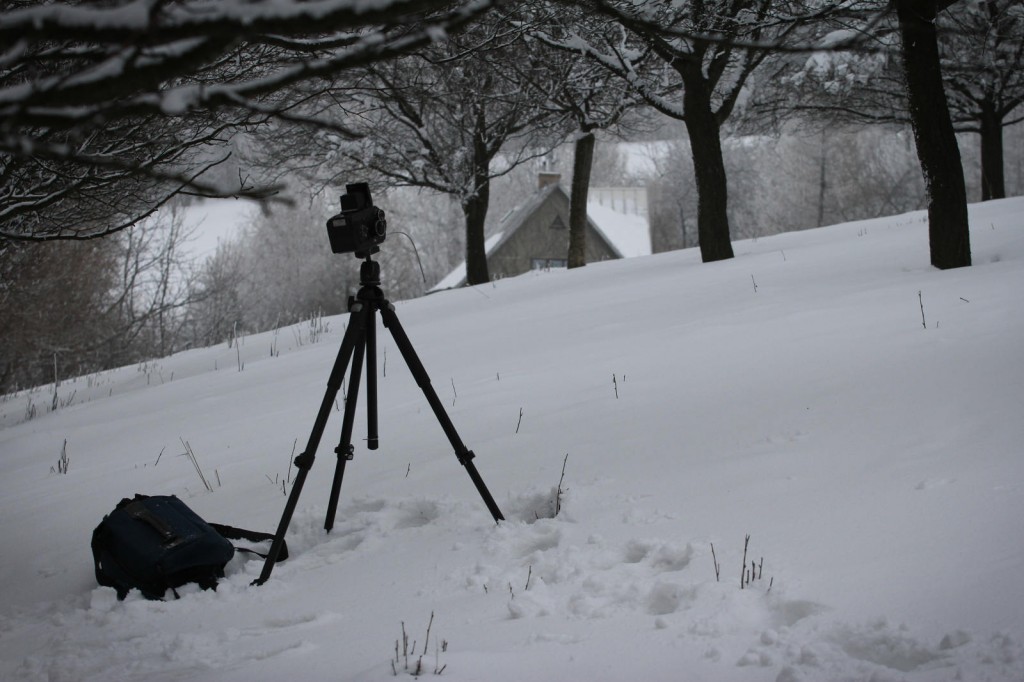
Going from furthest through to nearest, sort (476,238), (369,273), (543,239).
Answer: (543,239), (476,238), (369,273)

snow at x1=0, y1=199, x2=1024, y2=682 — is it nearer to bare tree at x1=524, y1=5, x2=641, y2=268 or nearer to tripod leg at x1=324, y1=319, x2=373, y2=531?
tripod leg at x1=324, y1=319, x2=373, y2=531

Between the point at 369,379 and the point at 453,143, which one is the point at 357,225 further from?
the point at 453,143

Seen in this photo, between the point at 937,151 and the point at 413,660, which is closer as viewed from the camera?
the point at 413,660

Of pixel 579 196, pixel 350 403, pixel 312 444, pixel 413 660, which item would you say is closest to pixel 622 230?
pixel 579 196

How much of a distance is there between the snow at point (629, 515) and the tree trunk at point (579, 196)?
10493 mm

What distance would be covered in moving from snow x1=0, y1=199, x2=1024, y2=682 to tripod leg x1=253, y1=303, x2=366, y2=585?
0.39ft

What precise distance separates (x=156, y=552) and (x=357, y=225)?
4.92 feet

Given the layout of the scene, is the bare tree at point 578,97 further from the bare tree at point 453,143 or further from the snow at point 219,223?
the snow at point 219,223

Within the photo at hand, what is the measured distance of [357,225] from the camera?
323 centimetres

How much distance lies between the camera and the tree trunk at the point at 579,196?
1673cm

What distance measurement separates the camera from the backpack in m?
3.17

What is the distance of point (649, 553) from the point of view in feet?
9.29

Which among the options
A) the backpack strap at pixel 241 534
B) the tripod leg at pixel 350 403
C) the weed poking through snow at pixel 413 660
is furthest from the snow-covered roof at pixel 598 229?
the weed poking through snow at pixel 413 660

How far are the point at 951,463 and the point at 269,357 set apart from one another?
814 centimetres
